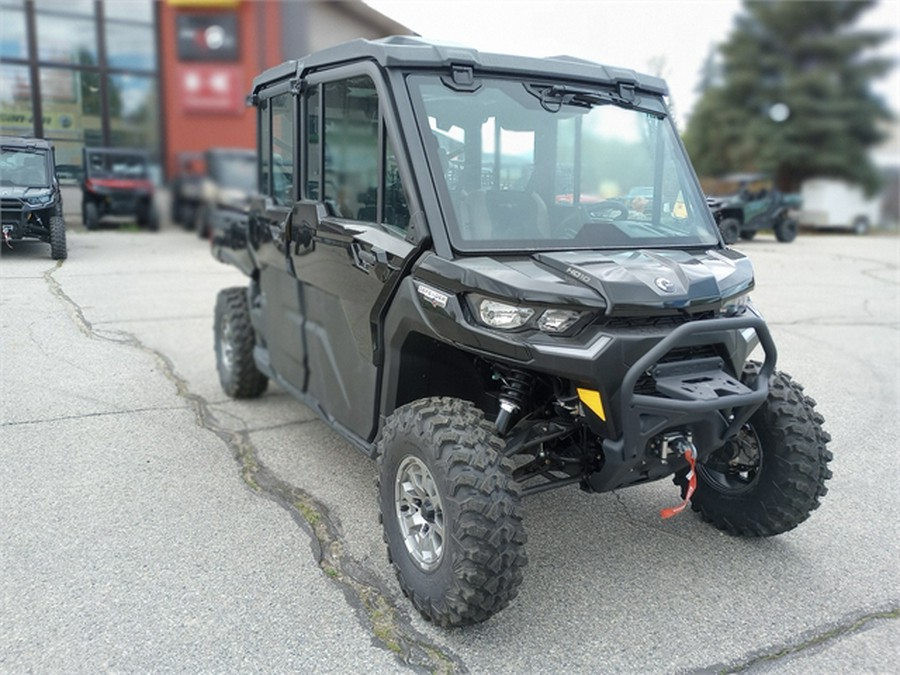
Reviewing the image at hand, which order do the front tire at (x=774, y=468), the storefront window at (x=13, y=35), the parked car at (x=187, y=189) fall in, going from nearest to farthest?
the front tire at (x=774, y=468) < the storefront window at (x=13, y=35) < the parked car at (x=187, y=189)

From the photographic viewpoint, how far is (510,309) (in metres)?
2.81

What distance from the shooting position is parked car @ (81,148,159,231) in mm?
4133

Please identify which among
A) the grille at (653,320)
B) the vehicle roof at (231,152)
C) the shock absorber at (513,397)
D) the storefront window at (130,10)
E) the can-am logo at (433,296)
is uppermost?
the storefront window at (130,10)

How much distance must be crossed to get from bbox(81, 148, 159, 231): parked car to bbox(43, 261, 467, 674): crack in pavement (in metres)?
0.42

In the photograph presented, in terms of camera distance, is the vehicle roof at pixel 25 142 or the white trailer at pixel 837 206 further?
the white trailer at pixel 837 206

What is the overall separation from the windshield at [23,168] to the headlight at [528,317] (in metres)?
2.48

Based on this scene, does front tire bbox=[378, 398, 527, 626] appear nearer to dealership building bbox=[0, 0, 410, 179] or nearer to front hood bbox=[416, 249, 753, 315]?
front hood bbox=[416, 249, 753, 315]

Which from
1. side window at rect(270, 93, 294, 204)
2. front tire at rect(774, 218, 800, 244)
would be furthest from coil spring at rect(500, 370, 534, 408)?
front tire at rect(774, 218, 800, 244)

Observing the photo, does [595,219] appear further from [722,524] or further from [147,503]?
[147,503]

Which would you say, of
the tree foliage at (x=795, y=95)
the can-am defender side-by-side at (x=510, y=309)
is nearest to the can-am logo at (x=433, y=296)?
the can-am defender side-by-side at (x=510, y=309)

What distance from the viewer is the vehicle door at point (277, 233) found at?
4.48 metres


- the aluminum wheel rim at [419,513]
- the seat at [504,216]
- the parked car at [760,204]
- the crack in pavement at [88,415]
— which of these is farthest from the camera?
the parked car at [760,204]

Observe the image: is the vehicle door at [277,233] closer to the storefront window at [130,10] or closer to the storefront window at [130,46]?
the storefront window at [130,46]

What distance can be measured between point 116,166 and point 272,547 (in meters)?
2.34
